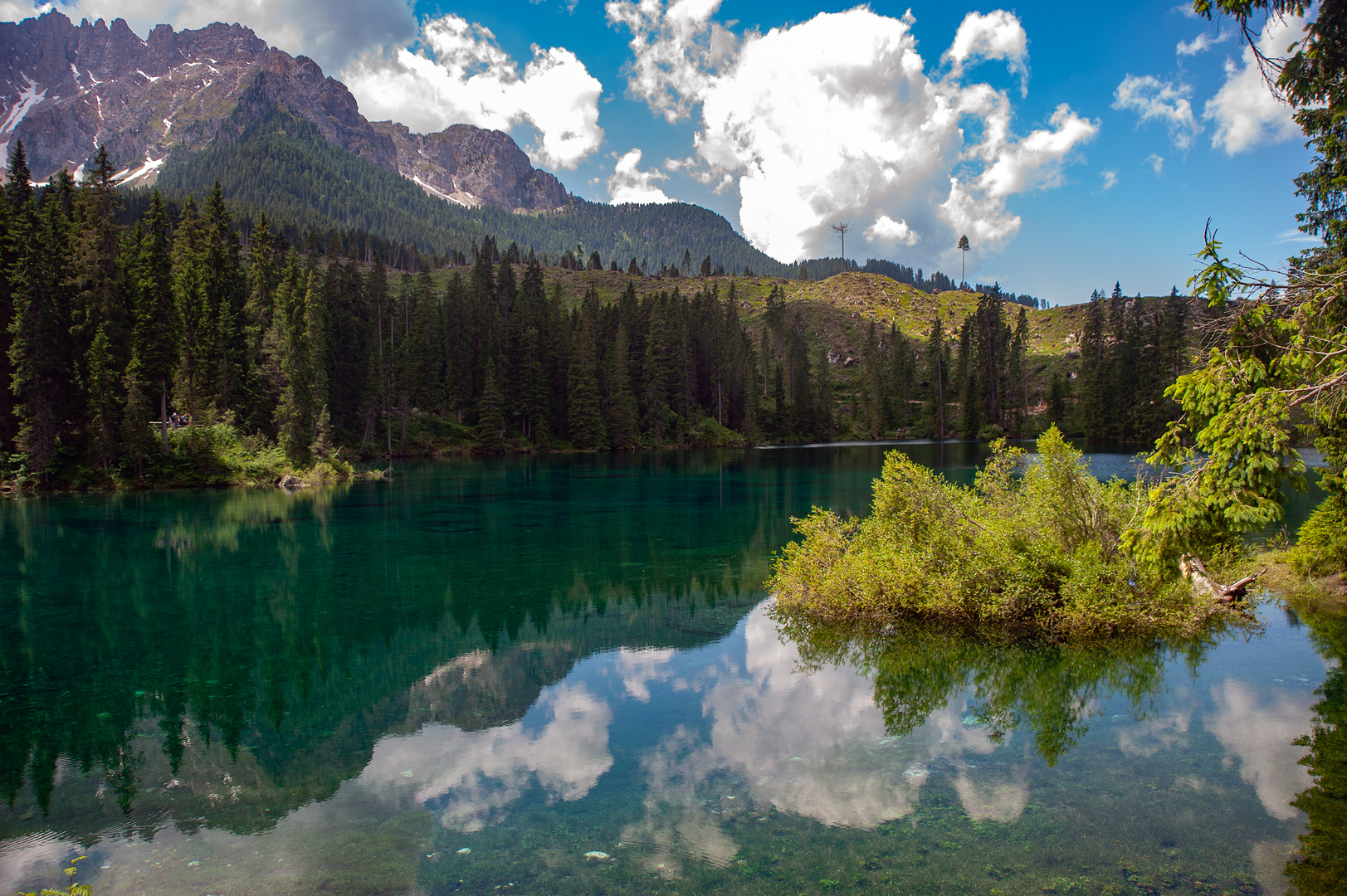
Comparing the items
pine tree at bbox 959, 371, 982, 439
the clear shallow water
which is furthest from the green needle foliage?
pine tree at bbox 959, 371, 982, 439

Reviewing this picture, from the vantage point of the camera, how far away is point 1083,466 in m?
15.1

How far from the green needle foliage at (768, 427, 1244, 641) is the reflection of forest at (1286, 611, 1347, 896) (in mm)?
2838

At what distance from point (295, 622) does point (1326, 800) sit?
1926 cm

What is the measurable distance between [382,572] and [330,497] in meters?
24.4

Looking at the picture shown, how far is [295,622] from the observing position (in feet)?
58.6

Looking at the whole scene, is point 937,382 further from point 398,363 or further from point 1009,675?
point 1009,675

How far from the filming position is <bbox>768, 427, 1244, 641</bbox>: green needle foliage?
13984 millimetres

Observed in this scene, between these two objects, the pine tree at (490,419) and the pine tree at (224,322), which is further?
the pine tree at (490,419)

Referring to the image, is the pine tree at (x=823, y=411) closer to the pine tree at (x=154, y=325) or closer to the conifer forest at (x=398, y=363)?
the conifer forest at (x=398, y=363)

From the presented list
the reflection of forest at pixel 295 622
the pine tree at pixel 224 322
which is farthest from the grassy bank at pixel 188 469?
the reflection of forest at pixel 295 622

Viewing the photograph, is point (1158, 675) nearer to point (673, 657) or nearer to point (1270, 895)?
point (1270, 895)

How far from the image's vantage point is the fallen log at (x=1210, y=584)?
598 inches

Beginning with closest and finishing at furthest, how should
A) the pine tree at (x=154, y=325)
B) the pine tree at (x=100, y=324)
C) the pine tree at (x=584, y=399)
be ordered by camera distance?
the pine tree at (x=100, y=324) < the pine tree at (x=154, y=325) < the pine tree at (x=584, y=399)

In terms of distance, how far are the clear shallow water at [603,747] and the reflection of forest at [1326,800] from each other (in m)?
0.19
